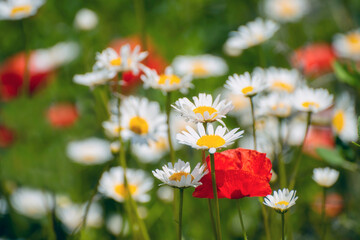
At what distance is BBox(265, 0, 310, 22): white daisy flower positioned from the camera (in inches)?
57.7

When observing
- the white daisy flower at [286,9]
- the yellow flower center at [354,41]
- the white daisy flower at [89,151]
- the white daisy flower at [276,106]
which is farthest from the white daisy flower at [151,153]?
the white daisy flower at [286,9]

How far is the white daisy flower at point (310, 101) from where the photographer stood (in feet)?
1.56

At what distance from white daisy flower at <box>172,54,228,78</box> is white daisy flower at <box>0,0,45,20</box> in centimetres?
35

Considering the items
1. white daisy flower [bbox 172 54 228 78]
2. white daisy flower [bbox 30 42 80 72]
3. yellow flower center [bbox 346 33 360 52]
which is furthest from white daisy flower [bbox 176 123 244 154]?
yellow flower center [bbox 346 33 360 52]

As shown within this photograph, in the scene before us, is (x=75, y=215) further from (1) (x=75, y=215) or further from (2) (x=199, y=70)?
(2) (x=199, y=70)

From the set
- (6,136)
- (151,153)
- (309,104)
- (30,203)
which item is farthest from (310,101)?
(6,136)

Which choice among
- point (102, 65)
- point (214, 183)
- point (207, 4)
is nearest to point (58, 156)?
point (102, 65)

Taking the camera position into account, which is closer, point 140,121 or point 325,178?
point 325,178

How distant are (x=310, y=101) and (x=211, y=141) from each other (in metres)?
0.19

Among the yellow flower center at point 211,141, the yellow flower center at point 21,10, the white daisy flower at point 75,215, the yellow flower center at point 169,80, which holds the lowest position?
the white daisy flower at point 75,215

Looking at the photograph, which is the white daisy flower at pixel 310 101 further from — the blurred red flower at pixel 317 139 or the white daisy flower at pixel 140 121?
the blurred red flower at pixel 317 139

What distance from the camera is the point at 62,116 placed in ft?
3.16

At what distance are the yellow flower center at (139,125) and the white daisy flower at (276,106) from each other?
0.44 ft

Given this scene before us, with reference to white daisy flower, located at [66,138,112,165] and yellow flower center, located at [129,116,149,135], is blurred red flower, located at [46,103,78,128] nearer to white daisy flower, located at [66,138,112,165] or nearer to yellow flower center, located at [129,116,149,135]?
white daisy flower, located at [66,138,112,165]
